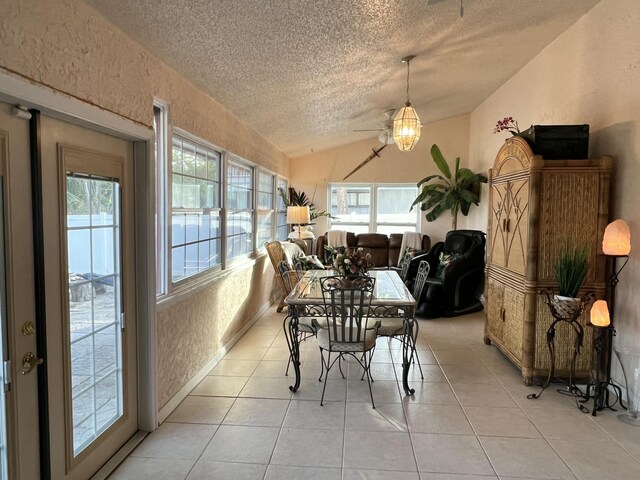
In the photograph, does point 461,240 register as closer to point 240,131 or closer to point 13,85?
point 240,131

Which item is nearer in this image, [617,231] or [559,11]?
[617,231]

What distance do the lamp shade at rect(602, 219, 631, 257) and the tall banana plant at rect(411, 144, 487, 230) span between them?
388 cm

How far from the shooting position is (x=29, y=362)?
1.76m

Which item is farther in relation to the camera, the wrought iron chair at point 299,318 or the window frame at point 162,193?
the wrought iron chair at point 299,318

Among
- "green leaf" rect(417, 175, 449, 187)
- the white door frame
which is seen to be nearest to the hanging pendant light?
the white door frame

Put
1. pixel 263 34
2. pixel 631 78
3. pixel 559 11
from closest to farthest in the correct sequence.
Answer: pixel 263 34 → pixel 631 78 → pixel 559 11

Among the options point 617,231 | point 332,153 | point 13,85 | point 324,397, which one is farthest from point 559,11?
point 332,153

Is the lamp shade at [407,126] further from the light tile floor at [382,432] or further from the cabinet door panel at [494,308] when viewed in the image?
the light tile floor at [382,432]

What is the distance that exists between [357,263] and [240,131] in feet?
7.06

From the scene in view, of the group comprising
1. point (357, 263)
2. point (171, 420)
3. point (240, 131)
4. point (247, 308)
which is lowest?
point (171, 420)

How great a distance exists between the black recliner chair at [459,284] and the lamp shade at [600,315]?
2718 mm

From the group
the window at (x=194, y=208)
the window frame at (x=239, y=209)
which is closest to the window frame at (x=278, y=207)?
the window frame at (x=239, y=209)

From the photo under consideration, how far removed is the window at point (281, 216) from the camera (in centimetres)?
744

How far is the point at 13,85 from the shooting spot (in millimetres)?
1550
